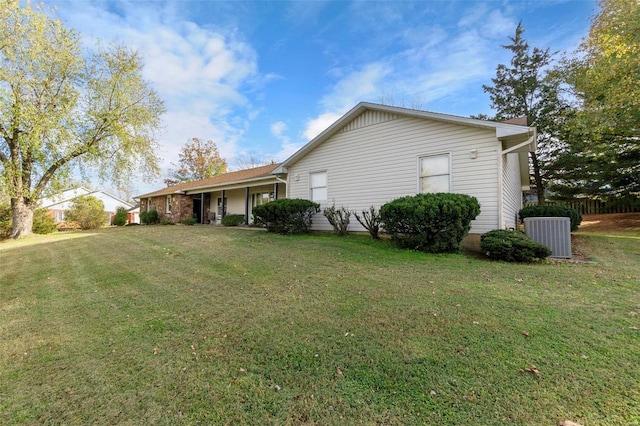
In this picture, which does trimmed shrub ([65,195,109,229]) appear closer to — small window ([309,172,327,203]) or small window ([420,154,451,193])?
A: small window ([309,172,327,203])

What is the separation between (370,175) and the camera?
383 inches

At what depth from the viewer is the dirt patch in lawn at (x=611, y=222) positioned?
13.6 meters

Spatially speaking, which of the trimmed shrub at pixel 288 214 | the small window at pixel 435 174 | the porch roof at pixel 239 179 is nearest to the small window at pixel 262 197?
the porch roof at pixel 239 179

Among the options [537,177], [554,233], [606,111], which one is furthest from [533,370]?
[537,177]

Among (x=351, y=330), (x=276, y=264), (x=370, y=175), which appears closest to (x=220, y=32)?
(x=370, y=175)

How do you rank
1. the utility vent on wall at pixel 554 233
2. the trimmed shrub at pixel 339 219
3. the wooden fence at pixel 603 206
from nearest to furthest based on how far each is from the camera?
the utility vent on wall at pixel 554 233
the trimmed shrub at pixel 339 219
the wooden fence at pixel 603 206

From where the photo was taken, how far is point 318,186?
1127 cm

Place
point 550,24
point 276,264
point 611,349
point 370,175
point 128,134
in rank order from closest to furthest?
point 611,349 → point 276,264 → point 370,175 → point 550,24 → point 128,134

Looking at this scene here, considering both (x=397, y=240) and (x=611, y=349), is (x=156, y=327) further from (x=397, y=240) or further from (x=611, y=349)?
(x=397, y=240)

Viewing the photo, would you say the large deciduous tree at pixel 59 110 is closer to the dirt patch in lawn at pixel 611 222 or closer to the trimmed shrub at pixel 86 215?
the trimmed shrub at pixel 86 215

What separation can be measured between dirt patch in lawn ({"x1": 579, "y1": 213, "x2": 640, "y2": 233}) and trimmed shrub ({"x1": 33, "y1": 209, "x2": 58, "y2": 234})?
30249mm

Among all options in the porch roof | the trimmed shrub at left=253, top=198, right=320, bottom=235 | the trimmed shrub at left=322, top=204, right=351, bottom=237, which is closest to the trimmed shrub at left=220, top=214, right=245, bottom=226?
the porch roof

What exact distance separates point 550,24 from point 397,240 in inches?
460

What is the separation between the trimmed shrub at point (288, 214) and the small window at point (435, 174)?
158 inches
